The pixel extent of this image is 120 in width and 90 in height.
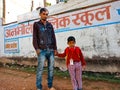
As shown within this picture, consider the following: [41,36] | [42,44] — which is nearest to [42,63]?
[42,44]

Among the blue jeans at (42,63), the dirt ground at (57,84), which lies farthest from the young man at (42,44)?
the dirt ground at (57,84)

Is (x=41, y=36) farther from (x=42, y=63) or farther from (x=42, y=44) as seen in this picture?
(x=42, y=63)

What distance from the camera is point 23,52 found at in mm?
10328

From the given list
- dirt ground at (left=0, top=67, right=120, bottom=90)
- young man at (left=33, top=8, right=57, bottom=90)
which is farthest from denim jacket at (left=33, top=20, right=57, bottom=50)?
dirt ground at (left=0, top=67, right=120, bottom=90)

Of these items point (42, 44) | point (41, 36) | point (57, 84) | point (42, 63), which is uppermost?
point (41, 36)

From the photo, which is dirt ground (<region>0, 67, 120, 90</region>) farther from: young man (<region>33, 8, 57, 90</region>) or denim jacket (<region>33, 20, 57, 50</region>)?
denim jacket (<region>33, 20, 57, 50</region>)

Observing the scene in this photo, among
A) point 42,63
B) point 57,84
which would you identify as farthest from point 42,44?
point 57,84

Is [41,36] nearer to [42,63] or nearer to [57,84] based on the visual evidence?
[42,63]

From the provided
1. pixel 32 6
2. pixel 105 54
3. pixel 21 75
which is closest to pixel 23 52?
pixel 21 75

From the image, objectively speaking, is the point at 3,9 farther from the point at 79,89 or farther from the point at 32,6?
the point at 79,89

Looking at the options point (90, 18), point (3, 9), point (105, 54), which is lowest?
point (105, 54)

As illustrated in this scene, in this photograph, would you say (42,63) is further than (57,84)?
No

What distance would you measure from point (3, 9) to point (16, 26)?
123 inches

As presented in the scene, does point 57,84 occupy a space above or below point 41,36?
below
